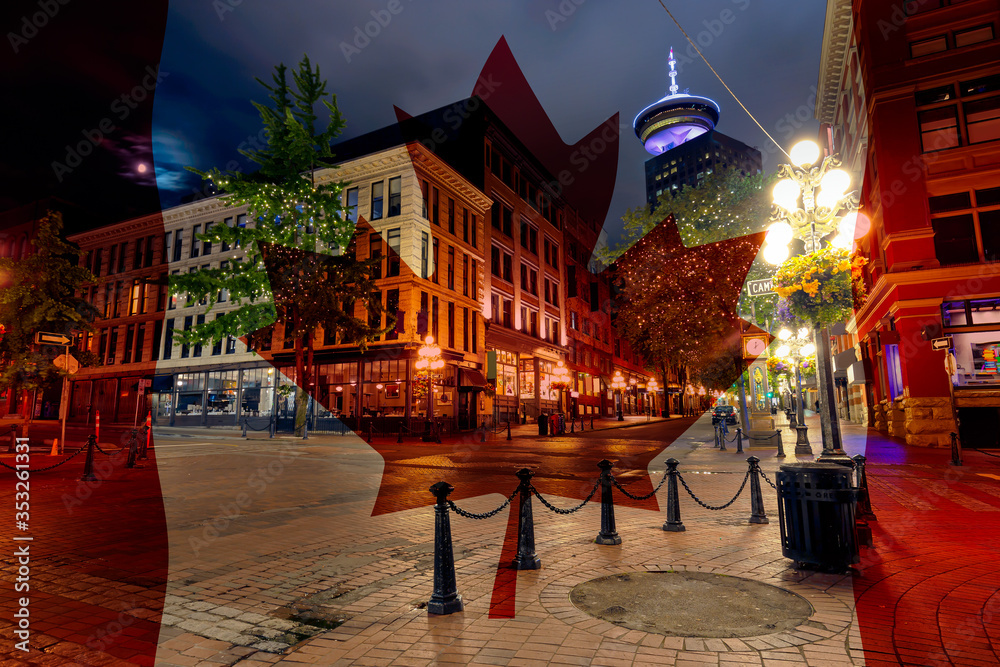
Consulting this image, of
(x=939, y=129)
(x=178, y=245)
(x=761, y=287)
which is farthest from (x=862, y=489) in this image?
(x=178, y=245)

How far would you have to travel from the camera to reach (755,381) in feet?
66.9

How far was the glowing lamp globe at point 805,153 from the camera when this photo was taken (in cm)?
798

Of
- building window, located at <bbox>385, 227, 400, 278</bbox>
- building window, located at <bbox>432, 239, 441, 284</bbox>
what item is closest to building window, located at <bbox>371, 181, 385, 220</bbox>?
building window, located at <bbox>385, 227, 400, 278</bbox>

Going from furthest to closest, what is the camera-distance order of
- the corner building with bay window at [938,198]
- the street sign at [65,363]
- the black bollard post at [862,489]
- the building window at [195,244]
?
the building window at [195,244] → the corner building with bay window at [938,198] → the street sign at [65,363] → the black bollard post at [862,489]

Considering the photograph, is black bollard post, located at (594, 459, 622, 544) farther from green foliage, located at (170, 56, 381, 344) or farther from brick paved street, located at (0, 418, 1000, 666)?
green foliage, located at (170, 56, 381, 344)

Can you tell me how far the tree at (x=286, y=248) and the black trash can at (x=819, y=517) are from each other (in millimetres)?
24468

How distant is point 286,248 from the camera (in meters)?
27.3

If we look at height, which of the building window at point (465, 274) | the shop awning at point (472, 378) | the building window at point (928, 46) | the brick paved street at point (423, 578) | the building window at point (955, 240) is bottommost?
the brick paved street at point (423, 578)

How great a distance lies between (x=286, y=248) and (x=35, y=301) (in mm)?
10059

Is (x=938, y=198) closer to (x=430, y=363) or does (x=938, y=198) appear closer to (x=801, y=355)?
(x=801, y=355)

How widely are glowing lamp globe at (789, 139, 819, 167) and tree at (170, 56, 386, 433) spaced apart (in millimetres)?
22898

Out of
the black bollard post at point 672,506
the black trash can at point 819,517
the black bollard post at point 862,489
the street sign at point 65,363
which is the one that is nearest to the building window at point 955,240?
the black bollard post at point 862,489

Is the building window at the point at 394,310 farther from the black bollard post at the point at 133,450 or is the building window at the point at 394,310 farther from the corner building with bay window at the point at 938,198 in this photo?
the corner building with bay window at the point at 938,198

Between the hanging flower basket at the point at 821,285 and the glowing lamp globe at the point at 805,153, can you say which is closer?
the hanging flower basket at the point at 821,285
